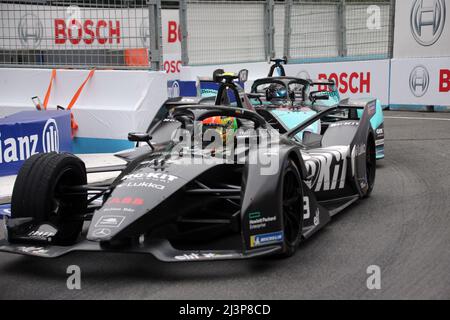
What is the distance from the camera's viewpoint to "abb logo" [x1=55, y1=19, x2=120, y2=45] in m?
10.7

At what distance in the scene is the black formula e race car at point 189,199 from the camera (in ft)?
15.8

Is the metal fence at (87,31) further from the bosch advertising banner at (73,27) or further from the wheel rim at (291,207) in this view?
the wheel rim at (291,207)

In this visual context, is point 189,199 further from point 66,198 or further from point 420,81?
point 420,81

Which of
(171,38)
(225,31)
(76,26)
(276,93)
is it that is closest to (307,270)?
(276,93)

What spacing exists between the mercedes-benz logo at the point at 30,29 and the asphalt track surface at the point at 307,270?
6.15m

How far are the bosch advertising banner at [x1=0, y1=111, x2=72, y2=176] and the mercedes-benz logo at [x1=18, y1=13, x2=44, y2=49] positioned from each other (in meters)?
1.81

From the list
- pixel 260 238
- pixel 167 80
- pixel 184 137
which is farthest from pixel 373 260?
pixel 167 80

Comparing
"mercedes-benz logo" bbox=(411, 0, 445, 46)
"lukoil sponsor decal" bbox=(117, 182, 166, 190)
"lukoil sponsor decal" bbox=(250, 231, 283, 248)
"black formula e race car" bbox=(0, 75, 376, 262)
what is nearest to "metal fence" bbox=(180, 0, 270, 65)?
"mercedes-benz logo" bbox=(411, 0, 445, 46)

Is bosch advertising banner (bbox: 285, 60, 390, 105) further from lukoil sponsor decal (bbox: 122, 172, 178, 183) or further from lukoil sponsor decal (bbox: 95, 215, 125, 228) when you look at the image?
lukoil sponsor decal (bbox: 95, 215, 125, 228)

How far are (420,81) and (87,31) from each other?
24.7 feet

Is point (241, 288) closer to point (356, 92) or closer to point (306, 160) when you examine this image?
point (306, 160)

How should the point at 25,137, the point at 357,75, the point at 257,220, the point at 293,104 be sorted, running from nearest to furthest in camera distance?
the point at 257,220 < the point at 25,137 < the point at 293,104 < the point at 357,75

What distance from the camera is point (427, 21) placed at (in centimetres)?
1529

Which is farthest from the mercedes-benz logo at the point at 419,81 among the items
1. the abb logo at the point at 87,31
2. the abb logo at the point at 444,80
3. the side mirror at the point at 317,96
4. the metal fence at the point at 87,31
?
the abb logo at the point at 87,31
